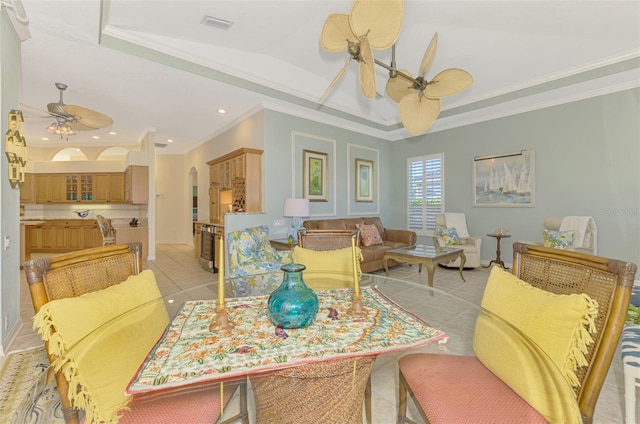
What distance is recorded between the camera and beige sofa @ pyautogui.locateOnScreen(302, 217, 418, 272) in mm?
4484

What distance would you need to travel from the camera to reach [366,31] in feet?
5.82

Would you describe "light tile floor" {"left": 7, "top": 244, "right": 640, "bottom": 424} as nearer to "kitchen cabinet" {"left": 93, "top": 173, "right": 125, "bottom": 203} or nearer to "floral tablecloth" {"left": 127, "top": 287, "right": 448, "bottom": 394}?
"floral tablecloth" {"left": 127, "top": 287, "right": 448, "bottom": 394}

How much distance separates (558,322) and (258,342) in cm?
100

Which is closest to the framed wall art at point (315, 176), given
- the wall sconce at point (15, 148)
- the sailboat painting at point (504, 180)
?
the sailboat painting at point (504, 180)

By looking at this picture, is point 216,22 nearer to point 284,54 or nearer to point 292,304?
point 284,54

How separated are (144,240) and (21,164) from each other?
3.99m

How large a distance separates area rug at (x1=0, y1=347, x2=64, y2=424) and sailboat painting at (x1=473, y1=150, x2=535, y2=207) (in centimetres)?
605

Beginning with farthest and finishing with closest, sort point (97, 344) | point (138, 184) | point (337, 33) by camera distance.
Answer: point (138, 184) → point (337, 33) → point (97, 344)

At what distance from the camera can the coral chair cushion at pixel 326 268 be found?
6.15ft

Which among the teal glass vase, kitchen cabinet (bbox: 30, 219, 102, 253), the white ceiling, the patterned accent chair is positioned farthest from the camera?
kitchen cabinet (bbox: 30, 219, 102, 253)

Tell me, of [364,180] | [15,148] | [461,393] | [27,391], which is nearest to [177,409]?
[27,391]

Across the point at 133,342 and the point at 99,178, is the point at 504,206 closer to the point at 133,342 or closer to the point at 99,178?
the point at 133,342

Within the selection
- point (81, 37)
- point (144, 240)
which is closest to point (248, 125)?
point (81, 37)

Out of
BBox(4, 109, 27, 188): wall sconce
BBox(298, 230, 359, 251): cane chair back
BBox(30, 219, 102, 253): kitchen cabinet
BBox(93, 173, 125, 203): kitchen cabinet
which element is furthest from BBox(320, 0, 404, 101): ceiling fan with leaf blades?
BBox(30, 219, 102, 253): kitchen cabinet
